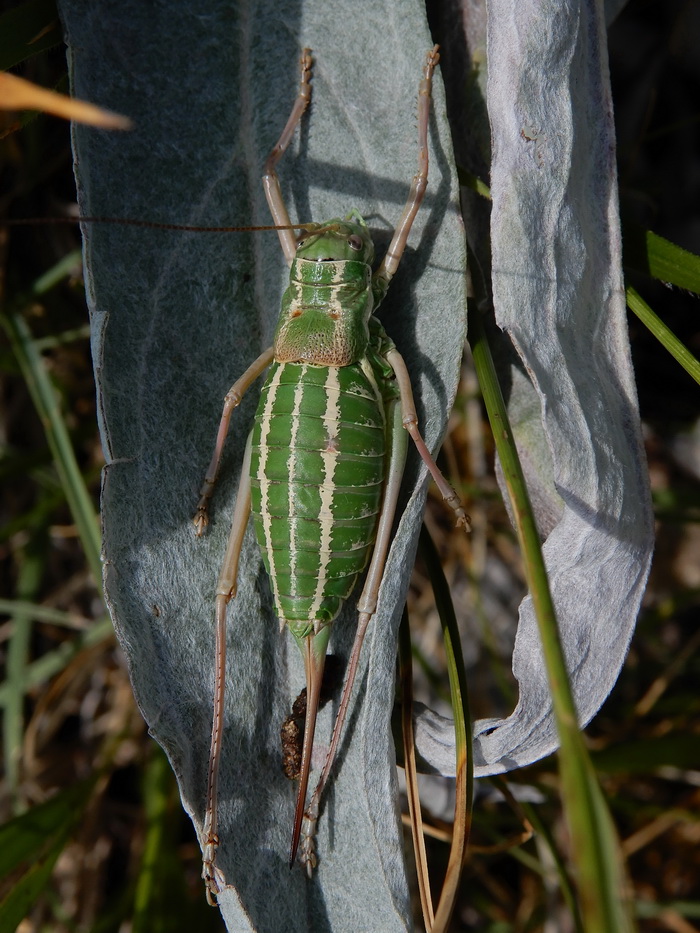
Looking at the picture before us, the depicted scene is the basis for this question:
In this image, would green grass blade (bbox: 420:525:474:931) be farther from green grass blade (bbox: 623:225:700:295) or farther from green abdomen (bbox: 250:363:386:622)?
green grass blade (bbox: 623:225:700:295)

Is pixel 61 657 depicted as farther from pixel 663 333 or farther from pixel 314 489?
pixel 663 333

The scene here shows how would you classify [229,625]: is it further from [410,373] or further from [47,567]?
[47,567]

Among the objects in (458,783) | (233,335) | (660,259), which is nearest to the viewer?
(458,783)

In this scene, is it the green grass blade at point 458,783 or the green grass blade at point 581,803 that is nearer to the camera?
the green grass blade at point 581,803

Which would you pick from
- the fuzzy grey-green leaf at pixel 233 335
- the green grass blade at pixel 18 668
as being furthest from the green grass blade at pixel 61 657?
the fuzzy grey-green leaf at pixel 233 335

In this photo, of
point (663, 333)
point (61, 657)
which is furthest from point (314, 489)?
point (61, 657)

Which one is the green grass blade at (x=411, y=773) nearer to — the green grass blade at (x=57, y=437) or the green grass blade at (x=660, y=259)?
the green grass blade at (x=57, y=437)

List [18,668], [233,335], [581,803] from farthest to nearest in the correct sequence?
1. [18,668]
2. [233,335]
3. [581,803]

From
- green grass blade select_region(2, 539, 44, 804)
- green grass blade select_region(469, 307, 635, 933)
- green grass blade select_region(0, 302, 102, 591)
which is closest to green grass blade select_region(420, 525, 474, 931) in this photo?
green grass blade select_region(469, 307, 635, 933)
